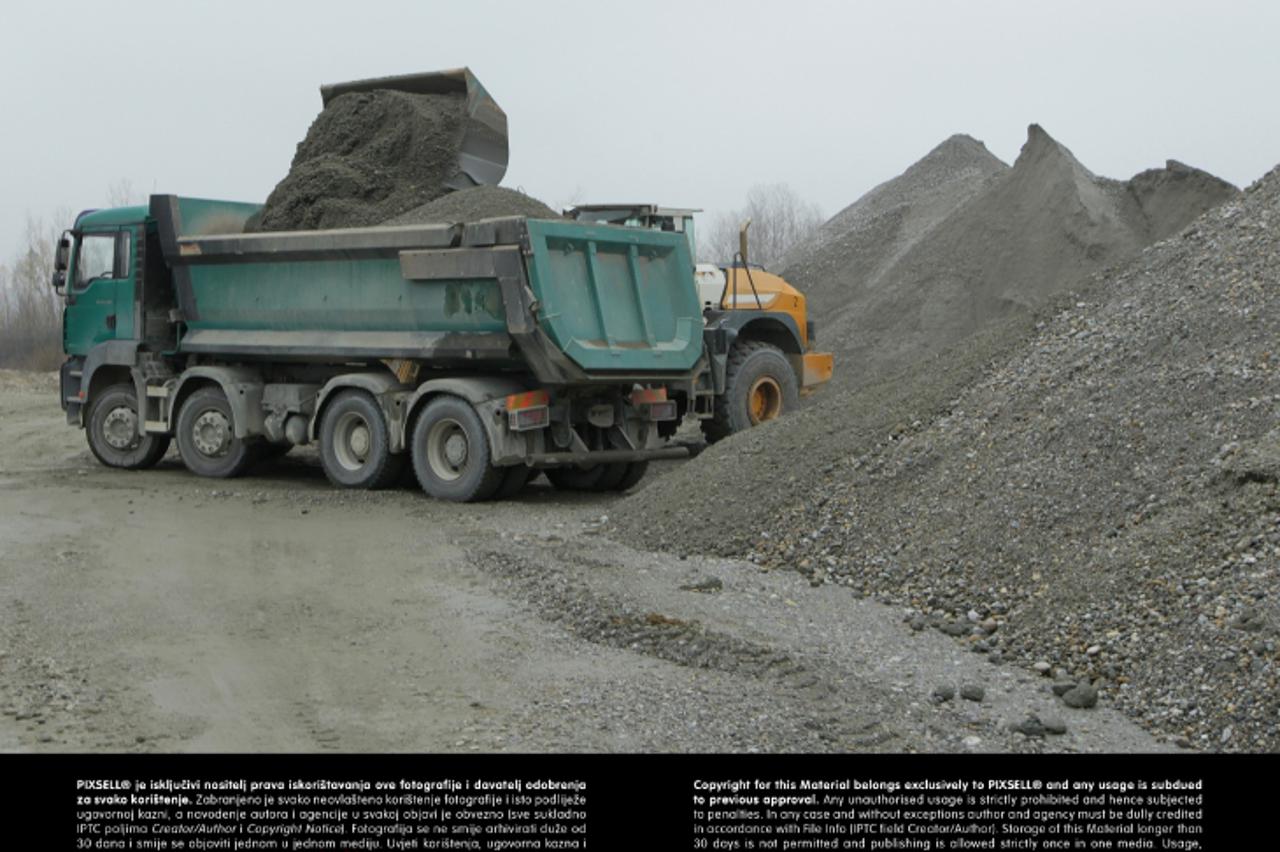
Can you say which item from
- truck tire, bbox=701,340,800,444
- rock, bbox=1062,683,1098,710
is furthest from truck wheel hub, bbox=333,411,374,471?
rock, bbox=1062,683,1098,710

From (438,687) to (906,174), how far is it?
85.2ft

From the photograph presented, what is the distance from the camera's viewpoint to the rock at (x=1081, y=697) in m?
6.26

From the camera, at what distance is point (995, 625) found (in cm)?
740

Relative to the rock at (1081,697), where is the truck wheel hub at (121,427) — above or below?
above

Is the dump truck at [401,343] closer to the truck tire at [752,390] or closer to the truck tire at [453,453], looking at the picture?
the truck tire at [453,453]

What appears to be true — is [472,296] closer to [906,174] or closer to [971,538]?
[971,538]

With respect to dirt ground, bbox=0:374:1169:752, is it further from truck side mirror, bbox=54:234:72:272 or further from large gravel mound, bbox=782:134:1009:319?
large gravel mound, bbox=782:134:1009:319

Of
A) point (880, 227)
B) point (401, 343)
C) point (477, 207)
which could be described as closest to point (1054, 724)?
point (401, 343)

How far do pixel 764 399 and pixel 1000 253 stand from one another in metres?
8.85

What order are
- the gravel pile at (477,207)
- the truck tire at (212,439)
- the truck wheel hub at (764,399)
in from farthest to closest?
the truck wheel hub at (764,399)
the truck tire at (212,439)
the gravel pile at (477,207)

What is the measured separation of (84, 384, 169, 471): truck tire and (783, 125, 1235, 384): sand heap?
9083mm

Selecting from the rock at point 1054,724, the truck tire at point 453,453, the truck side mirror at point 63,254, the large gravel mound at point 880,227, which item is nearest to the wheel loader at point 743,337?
the truck tire at point 453,453

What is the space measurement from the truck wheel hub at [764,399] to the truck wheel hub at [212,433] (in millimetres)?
5215

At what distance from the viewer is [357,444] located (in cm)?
1341
